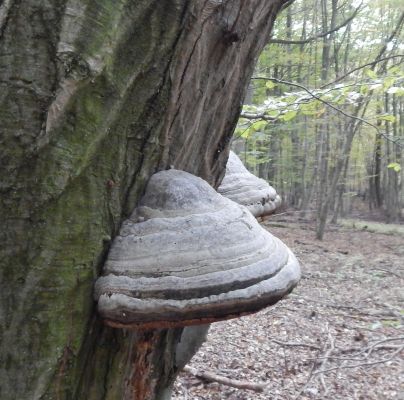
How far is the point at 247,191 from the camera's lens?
240 centimetres

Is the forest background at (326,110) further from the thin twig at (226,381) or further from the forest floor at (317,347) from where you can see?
the thin twig at (226,381)

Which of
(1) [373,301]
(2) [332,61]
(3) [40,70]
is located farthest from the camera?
(2) [332,61]

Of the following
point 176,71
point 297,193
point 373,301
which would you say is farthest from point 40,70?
point 297,193

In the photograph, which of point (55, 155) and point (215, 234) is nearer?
point (55, 155)

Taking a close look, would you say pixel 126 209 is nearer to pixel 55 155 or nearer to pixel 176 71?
pixel 55 155

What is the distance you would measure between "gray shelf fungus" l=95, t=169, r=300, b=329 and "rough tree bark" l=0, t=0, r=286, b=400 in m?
0.06

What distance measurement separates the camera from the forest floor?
15.9ft

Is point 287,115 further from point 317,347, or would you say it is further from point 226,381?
point 317,347

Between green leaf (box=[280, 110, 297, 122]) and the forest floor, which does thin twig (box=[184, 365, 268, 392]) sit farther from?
green leaf (box=[280, 110, 297, 122])

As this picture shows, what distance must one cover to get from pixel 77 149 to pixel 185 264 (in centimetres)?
39

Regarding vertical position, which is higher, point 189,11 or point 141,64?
point 189,11

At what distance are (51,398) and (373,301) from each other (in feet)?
28.4

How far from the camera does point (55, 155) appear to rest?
104cm

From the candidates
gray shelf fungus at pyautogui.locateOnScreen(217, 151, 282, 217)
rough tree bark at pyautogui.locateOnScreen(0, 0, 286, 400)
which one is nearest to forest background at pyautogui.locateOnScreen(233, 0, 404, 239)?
gray shelf fungus at pyautogui.locateOnScreen(217, 151, 282, 217)
